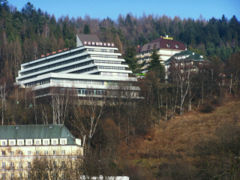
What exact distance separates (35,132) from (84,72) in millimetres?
56807

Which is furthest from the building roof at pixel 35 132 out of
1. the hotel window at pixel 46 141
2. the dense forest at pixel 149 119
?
the dense forest at pixel 149 119


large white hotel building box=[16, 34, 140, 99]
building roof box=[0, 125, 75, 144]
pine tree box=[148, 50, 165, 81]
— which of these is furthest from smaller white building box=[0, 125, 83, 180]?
pine tree box=[148, 50, 165, 81]

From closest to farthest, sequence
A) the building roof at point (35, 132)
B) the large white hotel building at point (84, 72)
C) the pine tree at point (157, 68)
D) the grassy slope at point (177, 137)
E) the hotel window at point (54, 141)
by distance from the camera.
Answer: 1. the grassy slope at point (177, 137)
2. the hotel window at point (54, 141)
3. the building roof at point (35, 132)
4. the large white hotel building at point (84, 72)
5. the pine tree at point (157, 68)

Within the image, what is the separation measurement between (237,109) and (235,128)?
2737 cm

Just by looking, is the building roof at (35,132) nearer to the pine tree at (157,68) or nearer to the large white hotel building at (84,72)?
the large white hotel building at (84,72)

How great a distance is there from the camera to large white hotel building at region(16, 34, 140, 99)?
505 feet

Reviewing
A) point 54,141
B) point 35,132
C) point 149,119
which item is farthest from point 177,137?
point 35,132

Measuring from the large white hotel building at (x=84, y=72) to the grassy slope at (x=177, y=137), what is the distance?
15391mm

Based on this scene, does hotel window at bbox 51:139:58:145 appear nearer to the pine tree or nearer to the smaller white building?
the smaller white building

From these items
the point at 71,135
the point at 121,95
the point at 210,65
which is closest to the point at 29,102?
the point at 121,95

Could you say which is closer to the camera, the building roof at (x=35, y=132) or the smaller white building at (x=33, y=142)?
the smaller white building at (x=33, y=142)

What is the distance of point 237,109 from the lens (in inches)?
5482

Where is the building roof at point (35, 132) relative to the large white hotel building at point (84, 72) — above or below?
below

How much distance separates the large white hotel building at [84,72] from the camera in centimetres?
15388
